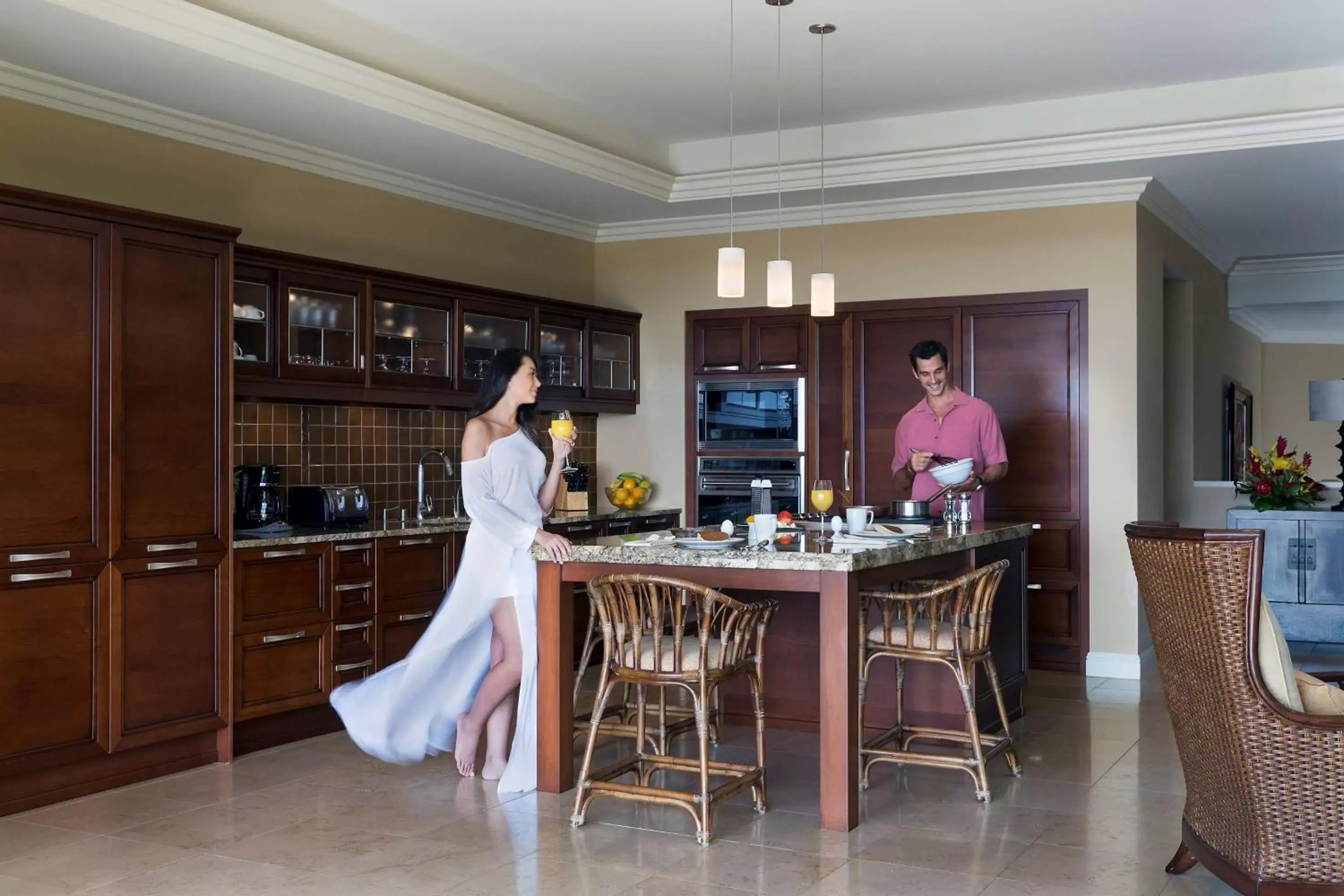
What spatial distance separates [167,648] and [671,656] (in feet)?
6.59

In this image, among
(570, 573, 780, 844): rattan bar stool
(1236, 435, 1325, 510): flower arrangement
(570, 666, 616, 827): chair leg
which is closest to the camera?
(570, 573, 780, 844): rattan bar stool

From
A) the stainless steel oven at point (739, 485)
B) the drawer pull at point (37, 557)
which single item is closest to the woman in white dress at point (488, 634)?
the drawer pull at point (37, 557)

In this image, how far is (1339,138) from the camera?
5.77 m

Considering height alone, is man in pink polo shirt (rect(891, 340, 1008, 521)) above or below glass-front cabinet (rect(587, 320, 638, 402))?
below

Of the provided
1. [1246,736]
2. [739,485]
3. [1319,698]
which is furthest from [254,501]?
[1319,698]

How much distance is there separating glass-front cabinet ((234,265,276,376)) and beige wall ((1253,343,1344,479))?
12006 millimetres

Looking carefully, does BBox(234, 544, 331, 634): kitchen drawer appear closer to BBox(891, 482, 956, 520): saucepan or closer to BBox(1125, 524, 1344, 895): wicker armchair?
BBox(891, 482, 956, 520): saucepan

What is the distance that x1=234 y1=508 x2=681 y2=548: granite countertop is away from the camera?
498cm

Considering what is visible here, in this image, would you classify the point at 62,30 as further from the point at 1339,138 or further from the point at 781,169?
the point at 1339,138

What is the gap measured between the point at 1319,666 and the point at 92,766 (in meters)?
6.19

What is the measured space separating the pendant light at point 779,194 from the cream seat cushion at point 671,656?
148cm

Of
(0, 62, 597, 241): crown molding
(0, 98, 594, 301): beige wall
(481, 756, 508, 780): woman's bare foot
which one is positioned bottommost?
(481, 756, 508, 780): woman's bare foot

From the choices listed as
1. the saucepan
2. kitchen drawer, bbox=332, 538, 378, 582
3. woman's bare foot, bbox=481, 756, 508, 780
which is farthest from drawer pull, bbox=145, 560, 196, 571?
the saucepan

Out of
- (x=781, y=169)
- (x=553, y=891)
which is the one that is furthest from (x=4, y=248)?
(x=781, y=169)
